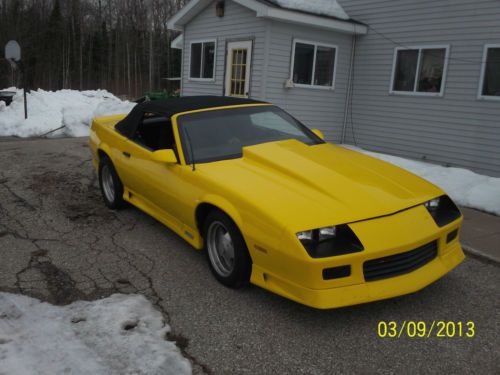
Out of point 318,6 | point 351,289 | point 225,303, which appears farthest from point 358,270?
point 318,6

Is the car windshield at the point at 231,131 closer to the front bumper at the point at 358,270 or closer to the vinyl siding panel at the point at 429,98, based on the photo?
the front bumper at the point at 358,270

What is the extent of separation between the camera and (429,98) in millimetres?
10570

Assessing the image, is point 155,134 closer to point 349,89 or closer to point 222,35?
point 222,35

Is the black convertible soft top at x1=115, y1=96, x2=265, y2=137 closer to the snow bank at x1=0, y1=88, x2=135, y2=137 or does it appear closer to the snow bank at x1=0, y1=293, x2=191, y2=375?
the snow bank at x1=0, y1=293, x2=191, y2=375

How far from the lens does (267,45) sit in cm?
1069

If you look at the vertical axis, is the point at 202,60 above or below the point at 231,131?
above

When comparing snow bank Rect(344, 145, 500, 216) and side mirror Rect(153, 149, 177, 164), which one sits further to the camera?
snow bank Rect(344, 145, 500, 216)

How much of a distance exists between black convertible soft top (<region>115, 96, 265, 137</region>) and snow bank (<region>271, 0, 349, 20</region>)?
618 cm

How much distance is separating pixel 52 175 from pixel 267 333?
5792 millimetres

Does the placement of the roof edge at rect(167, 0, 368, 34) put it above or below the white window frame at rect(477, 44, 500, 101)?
above

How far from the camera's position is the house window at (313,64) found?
11.3m

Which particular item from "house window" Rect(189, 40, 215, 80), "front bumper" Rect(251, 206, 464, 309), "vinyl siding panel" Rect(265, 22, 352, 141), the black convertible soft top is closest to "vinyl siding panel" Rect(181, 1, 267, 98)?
"house window" Rect(189, 40, 215, 80)

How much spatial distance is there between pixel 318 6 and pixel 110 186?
7.77 m

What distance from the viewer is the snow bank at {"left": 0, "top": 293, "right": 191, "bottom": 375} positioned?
2746 millimetres
